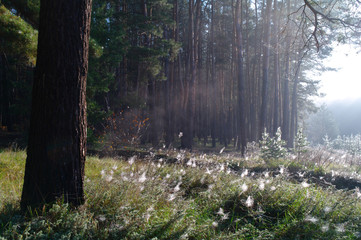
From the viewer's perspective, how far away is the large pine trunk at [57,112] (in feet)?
10.6

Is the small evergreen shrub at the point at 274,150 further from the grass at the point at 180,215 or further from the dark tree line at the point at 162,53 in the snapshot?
the grass at the point at 180,215

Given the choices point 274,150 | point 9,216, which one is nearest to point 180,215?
point 9,216

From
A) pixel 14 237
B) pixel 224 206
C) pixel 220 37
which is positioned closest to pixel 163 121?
pixel 220 37

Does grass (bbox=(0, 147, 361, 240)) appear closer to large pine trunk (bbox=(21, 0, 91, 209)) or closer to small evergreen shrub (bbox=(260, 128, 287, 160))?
large pine trunk (bbox=(21, 0, 91, 209))

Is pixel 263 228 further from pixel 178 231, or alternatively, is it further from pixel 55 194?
pixel 55 194

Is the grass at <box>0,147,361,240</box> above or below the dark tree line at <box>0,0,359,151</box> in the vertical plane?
below

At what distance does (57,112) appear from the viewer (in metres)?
3.24

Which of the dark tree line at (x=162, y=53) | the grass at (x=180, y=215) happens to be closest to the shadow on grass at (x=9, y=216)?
the grass at (x=180, y=215)

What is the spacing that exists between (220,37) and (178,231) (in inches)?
1066

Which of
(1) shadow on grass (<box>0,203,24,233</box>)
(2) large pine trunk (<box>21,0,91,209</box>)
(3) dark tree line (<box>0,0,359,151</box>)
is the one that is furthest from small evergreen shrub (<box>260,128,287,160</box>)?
(1) shadow on grass (<box>0,203,24,233</box>)

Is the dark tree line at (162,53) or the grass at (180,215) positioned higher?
the dark tree line at (162,53)

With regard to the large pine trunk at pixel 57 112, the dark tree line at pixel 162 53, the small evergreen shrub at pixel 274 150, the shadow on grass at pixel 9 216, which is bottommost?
the small evergreen shrub at pixel 274 150

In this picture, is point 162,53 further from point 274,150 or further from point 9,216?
point 9,216

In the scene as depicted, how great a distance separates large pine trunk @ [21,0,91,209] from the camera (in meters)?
3.24
